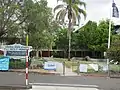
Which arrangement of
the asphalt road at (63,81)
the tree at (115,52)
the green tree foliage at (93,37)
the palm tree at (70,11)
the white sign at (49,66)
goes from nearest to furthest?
the asphalt road at (63,81) → the white sign at (49,66) → the tree at (115,52) → the palm tree at (70,11) → the green tree foliage at (93,37)

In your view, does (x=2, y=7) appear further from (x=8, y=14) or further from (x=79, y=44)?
(x=79, y=44)

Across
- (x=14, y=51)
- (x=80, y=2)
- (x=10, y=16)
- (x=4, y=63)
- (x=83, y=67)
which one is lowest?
(x=83, y=67)

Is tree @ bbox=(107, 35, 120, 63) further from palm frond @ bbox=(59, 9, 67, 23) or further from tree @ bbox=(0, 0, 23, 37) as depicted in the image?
palm frond @ bbox=(59, 9, 67, 23)

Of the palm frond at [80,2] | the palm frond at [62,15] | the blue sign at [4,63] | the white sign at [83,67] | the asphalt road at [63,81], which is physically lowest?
the asphalt road at [63,81]

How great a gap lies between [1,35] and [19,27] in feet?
9.40

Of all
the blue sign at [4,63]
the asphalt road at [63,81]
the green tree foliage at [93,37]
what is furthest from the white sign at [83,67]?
the green tree foliage at [93,37]

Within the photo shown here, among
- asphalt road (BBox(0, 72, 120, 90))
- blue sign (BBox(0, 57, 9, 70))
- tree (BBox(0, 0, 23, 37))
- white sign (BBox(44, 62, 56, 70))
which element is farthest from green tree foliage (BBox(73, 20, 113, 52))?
asphalt road (BBox(0, 72, 120, 90))

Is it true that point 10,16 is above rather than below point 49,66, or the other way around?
above

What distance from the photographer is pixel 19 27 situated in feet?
113

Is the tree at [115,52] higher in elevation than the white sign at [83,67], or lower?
higher

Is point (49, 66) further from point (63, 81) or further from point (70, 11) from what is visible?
point (70, 11)

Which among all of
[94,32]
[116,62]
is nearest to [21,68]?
[116,62]

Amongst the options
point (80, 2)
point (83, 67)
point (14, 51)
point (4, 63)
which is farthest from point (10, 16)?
point (80, 2)

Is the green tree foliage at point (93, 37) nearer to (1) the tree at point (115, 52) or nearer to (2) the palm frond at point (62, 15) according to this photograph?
(2) the palm frond at point (62, 15)
